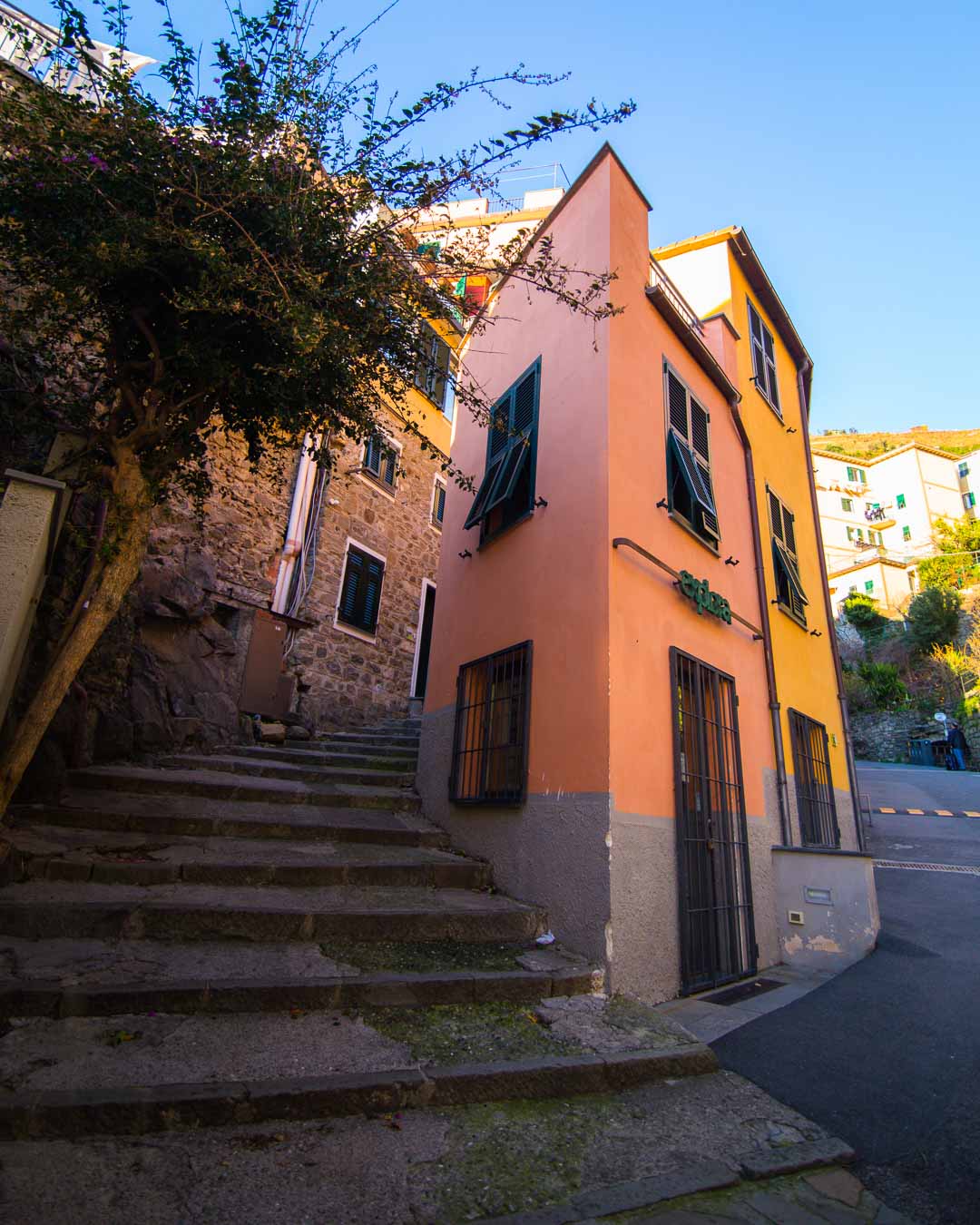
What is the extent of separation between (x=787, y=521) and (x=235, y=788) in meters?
7.86

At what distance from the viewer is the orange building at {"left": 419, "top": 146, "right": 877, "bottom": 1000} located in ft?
15.3

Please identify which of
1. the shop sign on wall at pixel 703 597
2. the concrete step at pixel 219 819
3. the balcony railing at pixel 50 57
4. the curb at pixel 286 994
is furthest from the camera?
the shop sign on wall at pixel 703 597

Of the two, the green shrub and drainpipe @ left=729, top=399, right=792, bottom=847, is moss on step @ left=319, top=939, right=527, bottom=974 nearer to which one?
drainpipe @ left=729, top=399, right=792, bottom=847

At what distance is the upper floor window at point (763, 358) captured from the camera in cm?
926

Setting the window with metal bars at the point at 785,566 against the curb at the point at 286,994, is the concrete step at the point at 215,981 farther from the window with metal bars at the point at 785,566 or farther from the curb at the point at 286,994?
the window with metal bars at the point at 785,566

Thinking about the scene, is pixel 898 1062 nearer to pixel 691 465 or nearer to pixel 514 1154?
pixel 514 1154

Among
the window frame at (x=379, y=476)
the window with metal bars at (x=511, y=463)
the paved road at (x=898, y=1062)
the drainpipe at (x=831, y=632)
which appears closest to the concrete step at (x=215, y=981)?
the paved road at (x=898, y=1062)

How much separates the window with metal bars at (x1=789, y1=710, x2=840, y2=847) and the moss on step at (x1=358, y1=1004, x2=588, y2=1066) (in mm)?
4951

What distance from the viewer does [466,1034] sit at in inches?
124

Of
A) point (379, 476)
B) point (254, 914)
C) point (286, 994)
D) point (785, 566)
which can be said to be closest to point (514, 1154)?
point (286, 994)

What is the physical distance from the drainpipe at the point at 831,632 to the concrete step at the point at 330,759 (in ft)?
19.4

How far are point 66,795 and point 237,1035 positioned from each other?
3.36m

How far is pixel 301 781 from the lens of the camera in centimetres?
695

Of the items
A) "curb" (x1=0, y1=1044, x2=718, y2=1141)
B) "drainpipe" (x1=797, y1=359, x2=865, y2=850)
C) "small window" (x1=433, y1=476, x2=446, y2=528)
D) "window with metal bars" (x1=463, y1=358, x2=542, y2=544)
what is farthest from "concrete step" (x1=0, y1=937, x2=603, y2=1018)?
"small window" (x1=433, y1=476, x2=446, y2=528)
